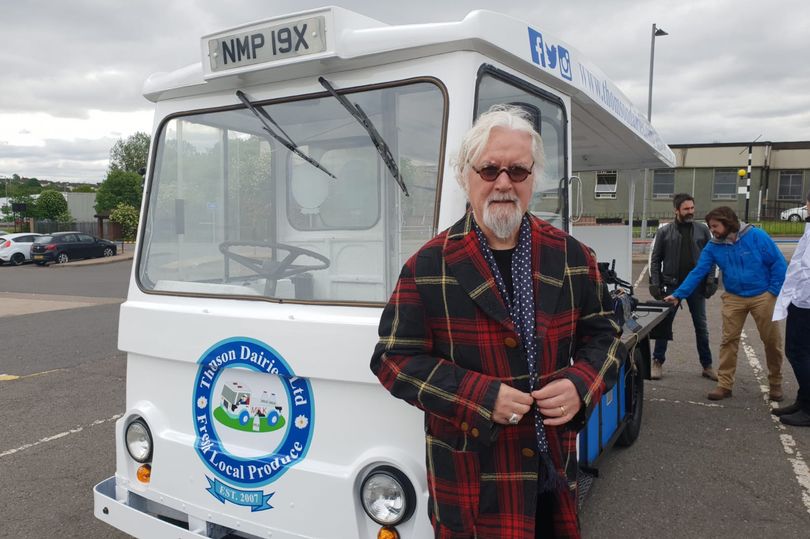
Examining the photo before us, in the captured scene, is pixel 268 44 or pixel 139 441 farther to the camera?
pixel 139 441

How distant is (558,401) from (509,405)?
0.14 meters

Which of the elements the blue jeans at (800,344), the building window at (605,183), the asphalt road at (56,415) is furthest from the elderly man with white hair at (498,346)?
the building window at (605,183)

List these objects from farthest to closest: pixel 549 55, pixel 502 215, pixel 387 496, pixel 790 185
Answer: pixel 790 185 < pixel 549 55 < pixel 387 496 < pixel 502 215

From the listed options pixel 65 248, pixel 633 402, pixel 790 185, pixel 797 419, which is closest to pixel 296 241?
pixel 633 402

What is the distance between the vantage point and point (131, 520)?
2400mm

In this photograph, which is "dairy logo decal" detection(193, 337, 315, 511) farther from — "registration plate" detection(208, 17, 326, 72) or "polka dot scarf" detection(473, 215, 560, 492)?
"registration plate" detection(208, 17, 326, 72)

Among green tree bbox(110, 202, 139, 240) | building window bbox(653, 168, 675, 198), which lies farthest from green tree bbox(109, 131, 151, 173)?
building window bbox(653, 168, 675, 198)

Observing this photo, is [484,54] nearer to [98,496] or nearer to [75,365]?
[98,496]

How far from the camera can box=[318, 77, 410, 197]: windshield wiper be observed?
221 centimetres

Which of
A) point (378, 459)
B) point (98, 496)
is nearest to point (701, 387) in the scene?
point (378, 459)

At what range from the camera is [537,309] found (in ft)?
5.20

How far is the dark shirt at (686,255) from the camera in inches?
235

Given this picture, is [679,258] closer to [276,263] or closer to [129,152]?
[276,263]

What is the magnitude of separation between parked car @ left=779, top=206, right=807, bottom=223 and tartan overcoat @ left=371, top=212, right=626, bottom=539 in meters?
35.9
